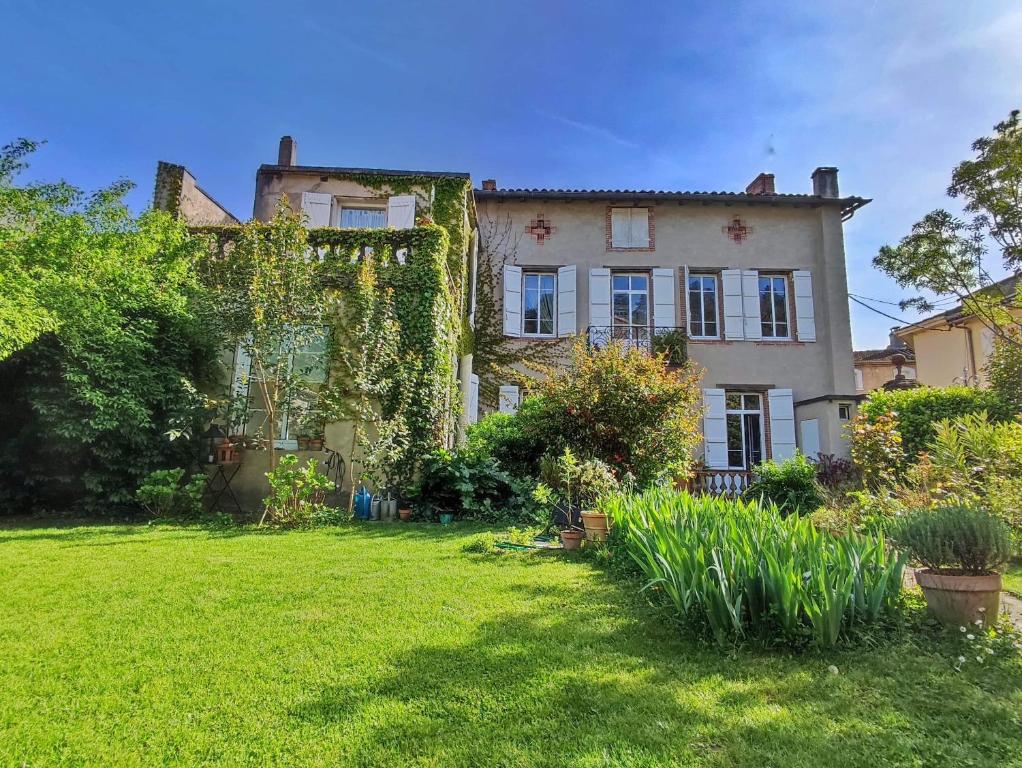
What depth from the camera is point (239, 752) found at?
1.81 meters

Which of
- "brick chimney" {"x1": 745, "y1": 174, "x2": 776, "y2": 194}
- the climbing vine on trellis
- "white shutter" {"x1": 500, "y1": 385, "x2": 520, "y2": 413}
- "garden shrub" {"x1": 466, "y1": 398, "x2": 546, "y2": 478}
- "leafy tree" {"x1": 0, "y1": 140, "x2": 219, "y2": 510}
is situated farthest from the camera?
"brick chimney" {"x1": 745, "y1": 174, "x2": 776, "y2": 194}

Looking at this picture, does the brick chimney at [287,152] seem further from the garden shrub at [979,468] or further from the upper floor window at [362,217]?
the garden shrub at [979,468]

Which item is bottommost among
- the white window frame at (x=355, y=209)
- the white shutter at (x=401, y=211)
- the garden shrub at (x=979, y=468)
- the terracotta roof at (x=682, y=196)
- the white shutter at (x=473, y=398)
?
the garden shrub at (x=979, y=468)

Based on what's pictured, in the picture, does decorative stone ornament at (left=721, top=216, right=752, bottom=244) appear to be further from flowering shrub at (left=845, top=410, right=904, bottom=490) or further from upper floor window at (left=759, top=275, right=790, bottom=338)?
flowering shrub at (left=845, top=410, right=904, bottom=490)

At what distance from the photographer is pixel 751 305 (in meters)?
14.0

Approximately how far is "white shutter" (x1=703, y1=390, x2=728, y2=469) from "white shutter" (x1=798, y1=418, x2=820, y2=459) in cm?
178

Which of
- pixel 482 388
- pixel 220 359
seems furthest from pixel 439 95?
pixel 482 388

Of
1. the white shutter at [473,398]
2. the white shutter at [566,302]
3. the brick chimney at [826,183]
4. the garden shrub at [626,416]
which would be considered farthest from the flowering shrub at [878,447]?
the brick chimney at [826,183]

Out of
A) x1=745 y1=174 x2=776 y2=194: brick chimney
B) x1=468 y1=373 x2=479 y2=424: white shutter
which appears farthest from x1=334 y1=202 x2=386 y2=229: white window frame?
x1=745 y1=174 x2=776 y2=194: brick chimney

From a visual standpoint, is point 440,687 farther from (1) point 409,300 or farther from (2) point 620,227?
(2) point 620,227

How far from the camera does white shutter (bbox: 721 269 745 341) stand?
13.8 metres

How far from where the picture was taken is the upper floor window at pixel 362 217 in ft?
41.7

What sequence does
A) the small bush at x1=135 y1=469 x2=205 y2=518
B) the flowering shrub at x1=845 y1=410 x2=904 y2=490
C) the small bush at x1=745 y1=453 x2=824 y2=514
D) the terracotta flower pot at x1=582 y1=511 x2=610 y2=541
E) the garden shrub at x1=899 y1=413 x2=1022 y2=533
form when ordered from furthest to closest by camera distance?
the small bush at x1=745 y1=453 x2=824 y2=514, the small bush at x1=135 y1=469 x2=205 y2=518, the flowering shrub at x1=845 y1=410 x2=904 y2=490, the terracotta flower pot at x1=582 y1=511 x2=610 y2=541, the garden shrub at x1=899 y1=413 x2=1022 y2=533

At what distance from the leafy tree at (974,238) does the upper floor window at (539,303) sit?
7311 mm
